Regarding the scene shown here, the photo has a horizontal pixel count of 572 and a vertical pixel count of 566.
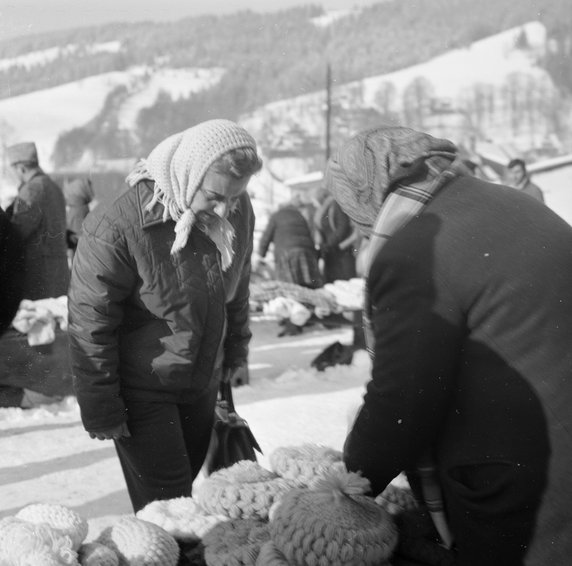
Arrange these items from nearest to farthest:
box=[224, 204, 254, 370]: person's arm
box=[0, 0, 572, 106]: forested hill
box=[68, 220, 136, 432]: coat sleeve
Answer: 1. box=[68, 220, 136, 432]: coat sleeve
2. box=[224, 204, 254, 370]: person's arm
3. box=[0, 0, 572, 106]: forested hill

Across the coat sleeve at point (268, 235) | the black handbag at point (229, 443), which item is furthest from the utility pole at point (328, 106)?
the black handbag at point (229, 443)

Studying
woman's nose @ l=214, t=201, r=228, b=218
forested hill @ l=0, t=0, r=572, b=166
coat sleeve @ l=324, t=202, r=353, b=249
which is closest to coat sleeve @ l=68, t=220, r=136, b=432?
woman's nose @ l=214, t=201, r=228, b=218

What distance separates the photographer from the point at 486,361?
4.93 ft

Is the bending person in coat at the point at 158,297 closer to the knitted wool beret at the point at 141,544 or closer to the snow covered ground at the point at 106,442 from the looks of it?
the snow covered ground at the point at 106,442

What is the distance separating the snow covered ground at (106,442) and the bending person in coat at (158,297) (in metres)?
0.63

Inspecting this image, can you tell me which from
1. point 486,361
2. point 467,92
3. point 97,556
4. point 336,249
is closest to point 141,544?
point 97,556

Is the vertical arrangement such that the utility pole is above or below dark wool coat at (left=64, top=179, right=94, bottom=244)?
below

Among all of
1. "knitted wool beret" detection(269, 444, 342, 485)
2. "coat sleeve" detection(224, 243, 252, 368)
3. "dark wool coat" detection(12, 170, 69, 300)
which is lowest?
"dark wool coat" detection(12, 170, 69, 300)

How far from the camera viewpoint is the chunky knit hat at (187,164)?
7.87ft

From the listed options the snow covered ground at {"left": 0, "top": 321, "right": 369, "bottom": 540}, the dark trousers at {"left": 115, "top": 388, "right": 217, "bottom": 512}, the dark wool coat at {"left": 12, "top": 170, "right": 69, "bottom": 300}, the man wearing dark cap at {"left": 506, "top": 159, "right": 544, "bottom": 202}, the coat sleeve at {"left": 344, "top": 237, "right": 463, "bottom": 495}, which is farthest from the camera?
the man wearing dark cap at {"left": 506, "top": 159, "right": 544, "bottom": 202}

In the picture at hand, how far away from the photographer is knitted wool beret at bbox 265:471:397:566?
151cm

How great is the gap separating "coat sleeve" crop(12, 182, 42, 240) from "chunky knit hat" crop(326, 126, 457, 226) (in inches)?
157

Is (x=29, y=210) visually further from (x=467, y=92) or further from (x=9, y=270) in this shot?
(x=467, y=92)

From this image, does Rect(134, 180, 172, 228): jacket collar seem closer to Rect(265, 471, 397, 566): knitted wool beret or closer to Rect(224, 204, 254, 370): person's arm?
Rect(224, 204, 254, 370): person's arm
